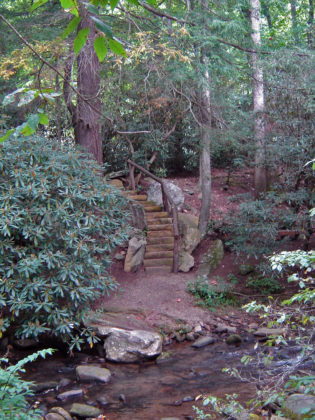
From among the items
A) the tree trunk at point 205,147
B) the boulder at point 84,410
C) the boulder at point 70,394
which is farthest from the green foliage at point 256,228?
the boulder at point 84,410

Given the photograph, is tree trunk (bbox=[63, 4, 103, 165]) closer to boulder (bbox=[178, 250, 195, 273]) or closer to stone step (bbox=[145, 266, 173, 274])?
stone step (bbox=[145, 266, 173, 274])

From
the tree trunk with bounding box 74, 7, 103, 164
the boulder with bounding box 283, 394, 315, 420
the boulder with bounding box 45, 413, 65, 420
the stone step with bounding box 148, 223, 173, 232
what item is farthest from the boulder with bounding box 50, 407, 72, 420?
the stone step with bounding box 148, 223, 173, 232

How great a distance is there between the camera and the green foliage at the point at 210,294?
28.6ft

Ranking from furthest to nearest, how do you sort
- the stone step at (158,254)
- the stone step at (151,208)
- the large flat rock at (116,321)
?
the stone step at (151,208), the stone step at (158,254), the large flat rock at (116,321)

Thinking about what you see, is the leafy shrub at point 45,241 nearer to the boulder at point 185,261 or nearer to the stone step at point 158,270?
the stone step at point 158,270

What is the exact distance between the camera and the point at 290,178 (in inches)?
343

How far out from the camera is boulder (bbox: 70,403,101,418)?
4.87m

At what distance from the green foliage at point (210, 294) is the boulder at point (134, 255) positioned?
1.33 meters

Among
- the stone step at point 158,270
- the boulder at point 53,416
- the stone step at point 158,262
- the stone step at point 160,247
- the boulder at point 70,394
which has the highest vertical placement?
the stone step at point 160,247

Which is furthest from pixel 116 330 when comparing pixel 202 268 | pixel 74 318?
pixel 202 268

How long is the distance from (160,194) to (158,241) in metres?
1.87

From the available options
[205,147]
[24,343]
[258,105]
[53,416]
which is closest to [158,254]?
[205,147]

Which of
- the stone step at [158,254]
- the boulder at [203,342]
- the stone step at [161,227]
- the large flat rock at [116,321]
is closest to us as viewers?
the large flat rock at [116,321]

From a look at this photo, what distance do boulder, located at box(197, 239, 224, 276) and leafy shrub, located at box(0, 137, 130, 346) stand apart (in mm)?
3666
